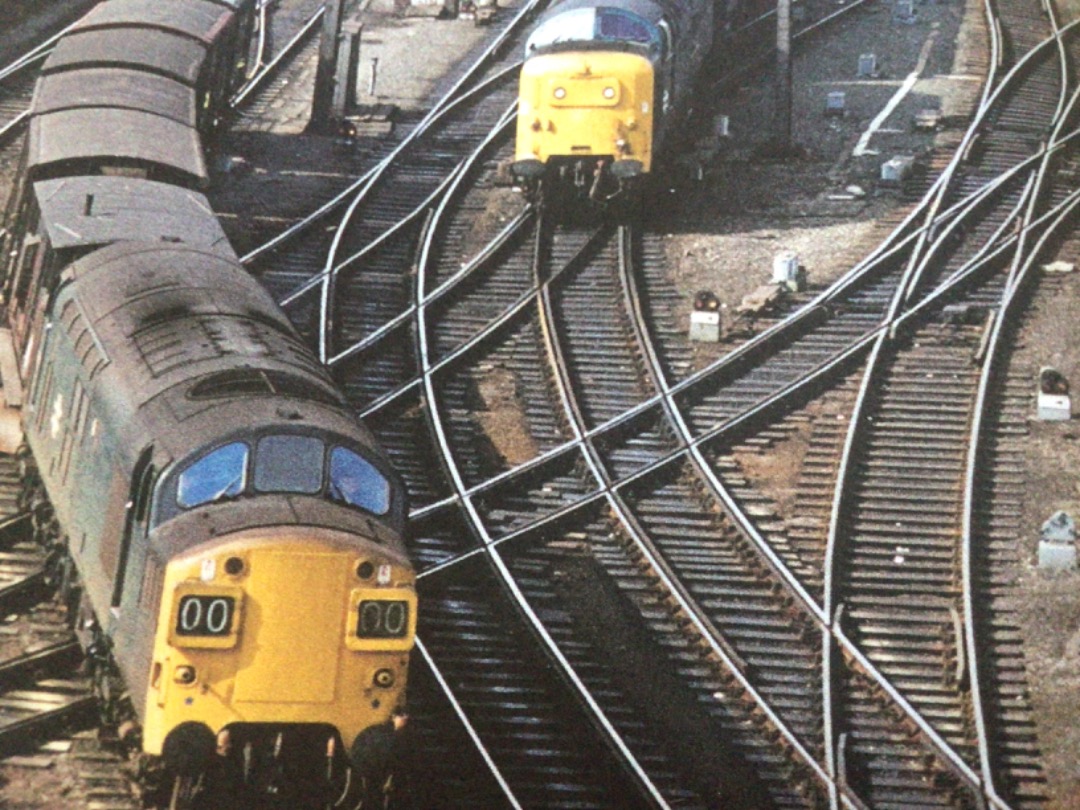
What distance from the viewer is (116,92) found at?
2342 cm

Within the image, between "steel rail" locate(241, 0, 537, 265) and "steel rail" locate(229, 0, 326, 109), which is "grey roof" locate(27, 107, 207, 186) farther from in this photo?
"steel rail" locate(229, 0, 326, 109)

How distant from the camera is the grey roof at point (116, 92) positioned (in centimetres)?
2300

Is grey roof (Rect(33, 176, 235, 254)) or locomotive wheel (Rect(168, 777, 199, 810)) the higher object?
grey roof (Rect(33, 176, 235, 254))

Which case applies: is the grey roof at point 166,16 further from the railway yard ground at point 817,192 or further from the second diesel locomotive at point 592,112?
the second diesel locomotive at point 592,112

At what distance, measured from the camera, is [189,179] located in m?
21.4

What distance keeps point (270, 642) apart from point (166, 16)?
55.4 ft

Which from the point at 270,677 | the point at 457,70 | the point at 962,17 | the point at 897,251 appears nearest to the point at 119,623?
the point at 270,677

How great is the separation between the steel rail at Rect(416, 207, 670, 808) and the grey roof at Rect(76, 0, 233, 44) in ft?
24.1

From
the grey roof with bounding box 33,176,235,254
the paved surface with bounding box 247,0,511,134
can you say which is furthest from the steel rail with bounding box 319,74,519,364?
the grey roof with bounding box 33,176,235,254

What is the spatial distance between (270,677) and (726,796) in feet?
12.5

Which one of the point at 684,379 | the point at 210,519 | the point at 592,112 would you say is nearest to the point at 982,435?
the point at 684,379

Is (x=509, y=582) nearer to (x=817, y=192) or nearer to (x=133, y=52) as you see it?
(x=817, y=192)

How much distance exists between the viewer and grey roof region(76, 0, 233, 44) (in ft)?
88.5

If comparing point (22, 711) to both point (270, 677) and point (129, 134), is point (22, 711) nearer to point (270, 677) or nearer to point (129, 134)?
point (270, 677)
